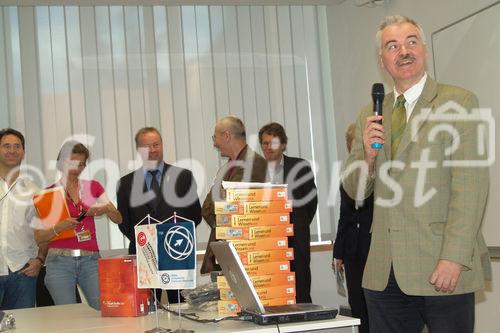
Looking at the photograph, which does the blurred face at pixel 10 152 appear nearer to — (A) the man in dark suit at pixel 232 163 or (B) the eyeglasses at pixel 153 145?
(B) the eyeglasses at pixel 153 145

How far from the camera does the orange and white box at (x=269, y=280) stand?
2666 mm

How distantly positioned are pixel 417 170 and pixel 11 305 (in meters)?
2.96

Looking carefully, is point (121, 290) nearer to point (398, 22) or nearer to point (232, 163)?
point (398, 22)

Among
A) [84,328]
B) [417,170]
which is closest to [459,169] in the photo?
[417,170]

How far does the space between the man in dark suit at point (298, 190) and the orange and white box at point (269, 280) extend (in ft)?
7.09

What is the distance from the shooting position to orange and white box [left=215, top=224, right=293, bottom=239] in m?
2.71

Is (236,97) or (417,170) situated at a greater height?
(236,97)

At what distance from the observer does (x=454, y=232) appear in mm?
2244

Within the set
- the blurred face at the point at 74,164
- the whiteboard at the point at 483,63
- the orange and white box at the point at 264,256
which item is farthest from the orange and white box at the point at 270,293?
the blurred face at the point at 74,164

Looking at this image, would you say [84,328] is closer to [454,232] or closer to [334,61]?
[454,232]

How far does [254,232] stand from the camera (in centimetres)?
271

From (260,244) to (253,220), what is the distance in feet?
0.31

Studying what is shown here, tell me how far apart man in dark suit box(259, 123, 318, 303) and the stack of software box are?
2.14 m

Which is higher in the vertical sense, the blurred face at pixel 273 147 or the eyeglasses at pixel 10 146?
the eyeglasses at pixel 10 146
